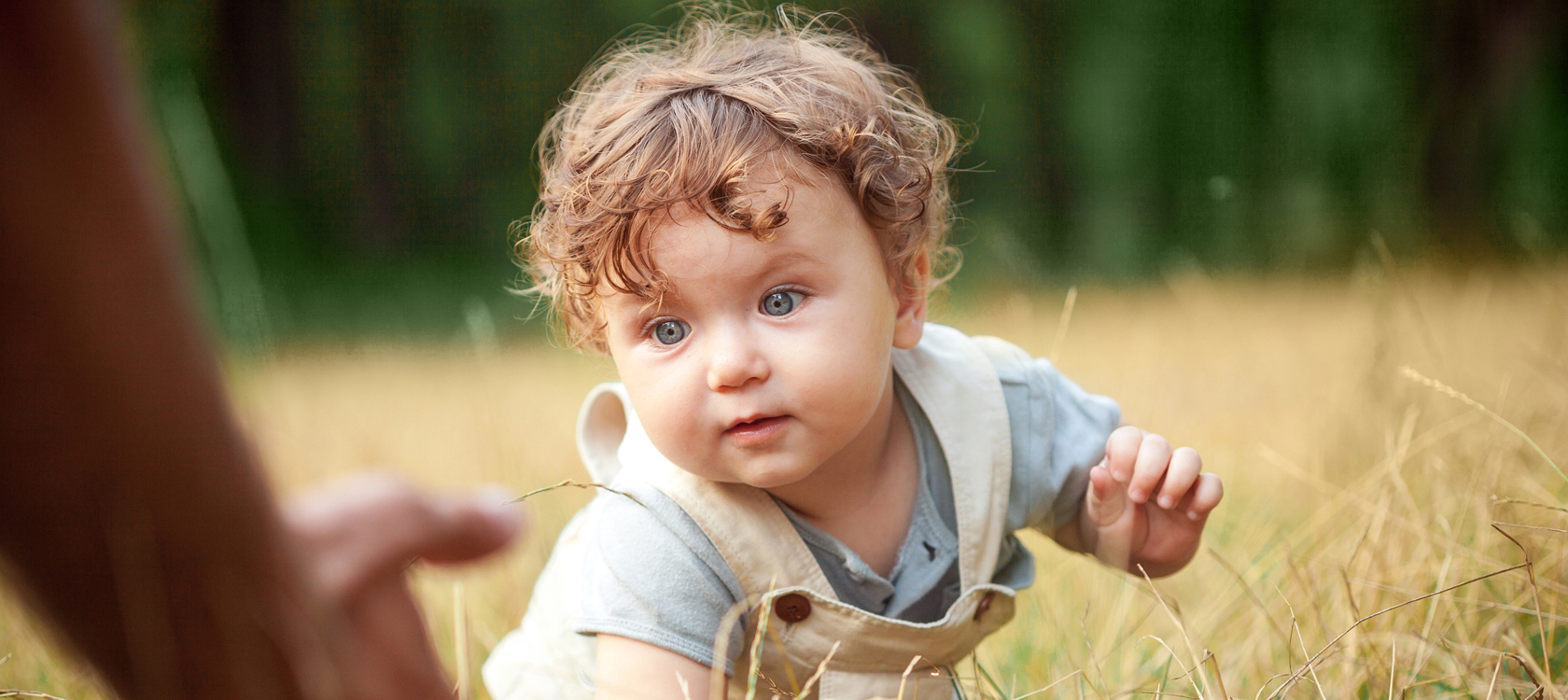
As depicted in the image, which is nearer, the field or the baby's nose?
the baby's nose

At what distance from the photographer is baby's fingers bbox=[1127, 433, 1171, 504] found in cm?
93

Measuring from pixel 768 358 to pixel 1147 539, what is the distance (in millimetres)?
422

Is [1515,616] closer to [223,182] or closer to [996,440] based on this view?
[996,440]

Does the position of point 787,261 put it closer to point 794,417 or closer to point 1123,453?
point 794,417

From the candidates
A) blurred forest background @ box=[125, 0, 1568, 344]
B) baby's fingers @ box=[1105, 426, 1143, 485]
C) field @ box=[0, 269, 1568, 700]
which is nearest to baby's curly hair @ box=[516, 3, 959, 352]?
baby's fingers @ box=[1105, 426, 1143, 485]

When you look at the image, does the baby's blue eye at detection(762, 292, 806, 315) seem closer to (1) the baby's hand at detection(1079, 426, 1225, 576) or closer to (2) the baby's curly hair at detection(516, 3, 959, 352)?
(2) the baby's curly hair at detection(516, 3, 959, 352)

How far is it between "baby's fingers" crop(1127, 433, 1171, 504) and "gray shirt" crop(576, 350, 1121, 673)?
4.7 inches

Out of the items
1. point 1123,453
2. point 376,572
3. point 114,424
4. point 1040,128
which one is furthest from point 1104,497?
point 1040,128

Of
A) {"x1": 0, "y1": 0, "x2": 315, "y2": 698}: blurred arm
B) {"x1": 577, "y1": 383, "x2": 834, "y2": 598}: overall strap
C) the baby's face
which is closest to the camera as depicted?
{"x1": 0, "y1": 0, "x2": 315, "y2": 698}: blurred arm

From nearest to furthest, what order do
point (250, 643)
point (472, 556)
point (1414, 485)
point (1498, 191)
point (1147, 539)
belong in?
point (250, 643) → point (1147, 539) → point (472, 556) → point (1414, 485) → point (1498, 191)

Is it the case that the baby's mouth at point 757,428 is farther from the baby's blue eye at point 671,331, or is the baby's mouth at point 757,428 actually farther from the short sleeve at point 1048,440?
the short sleeve at point 1048,440

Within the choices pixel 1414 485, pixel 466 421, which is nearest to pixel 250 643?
pixel 1414 485

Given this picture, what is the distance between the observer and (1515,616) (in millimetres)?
1041

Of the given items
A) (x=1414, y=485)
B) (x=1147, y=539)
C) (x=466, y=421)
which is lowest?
(x=466, y=421)
